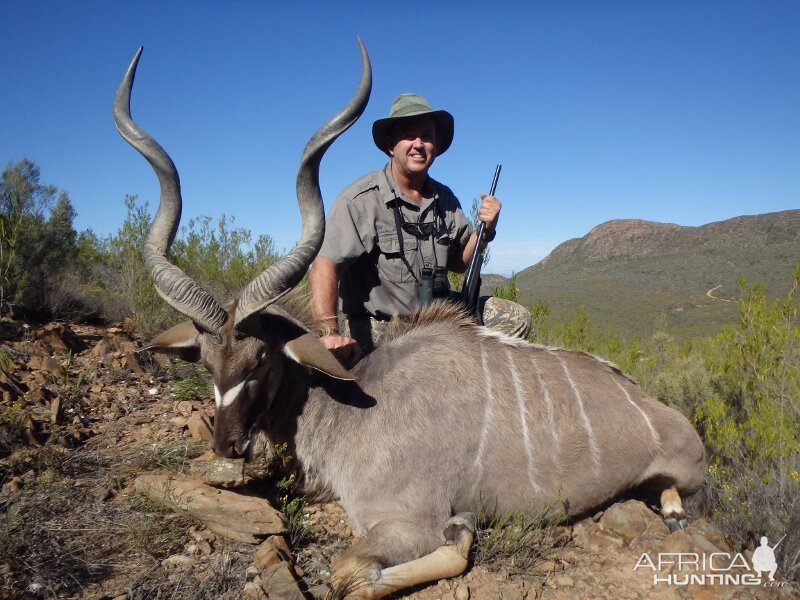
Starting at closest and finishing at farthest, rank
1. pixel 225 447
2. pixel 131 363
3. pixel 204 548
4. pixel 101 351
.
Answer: pixel 204 548 < pixel 225 447 < pixel 131 363 < pixel 101 351

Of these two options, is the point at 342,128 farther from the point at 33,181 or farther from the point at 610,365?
the point at 33,181

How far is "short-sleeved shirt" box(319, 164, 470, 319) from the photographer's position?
13.9 ft

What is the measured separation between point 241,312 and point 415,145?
233 cm

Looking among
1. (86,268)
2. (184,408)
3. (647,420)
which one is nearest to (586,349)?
(647,420)

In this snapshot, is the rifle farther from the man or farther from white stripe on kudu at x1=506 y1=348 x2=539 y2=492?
white stripe on kudu at x1=506 y1=348 x2=539 y2=492

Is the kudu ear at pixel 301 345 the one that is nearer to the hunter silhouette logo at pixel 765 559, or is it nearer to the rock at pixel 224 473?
the rock at pixel 224 473

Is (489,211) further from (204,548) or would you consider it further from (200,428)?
(204,548)

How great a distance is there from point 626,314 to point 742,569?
1016 inches

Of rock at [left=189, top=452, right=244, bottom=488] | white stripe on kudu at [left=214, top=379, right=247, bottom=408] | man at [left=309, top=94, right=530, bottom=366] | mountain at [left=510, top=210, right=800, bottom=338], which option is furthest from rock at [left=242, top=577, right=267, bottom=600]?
mountain at [left=510, top=210, right=800, bottom=338]

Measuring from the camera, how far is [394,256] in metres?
4.42

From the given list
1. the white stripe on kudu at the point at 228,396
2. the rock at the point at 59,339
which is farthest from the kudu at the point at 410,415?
the rock at the point at 59,339

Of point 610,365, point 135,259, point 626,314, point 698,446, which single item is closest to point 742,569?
point 698,446

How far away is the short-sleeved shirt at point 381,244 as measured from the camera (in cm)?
423

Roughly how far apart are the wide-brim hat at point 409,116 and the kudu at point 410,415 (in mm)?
1427
